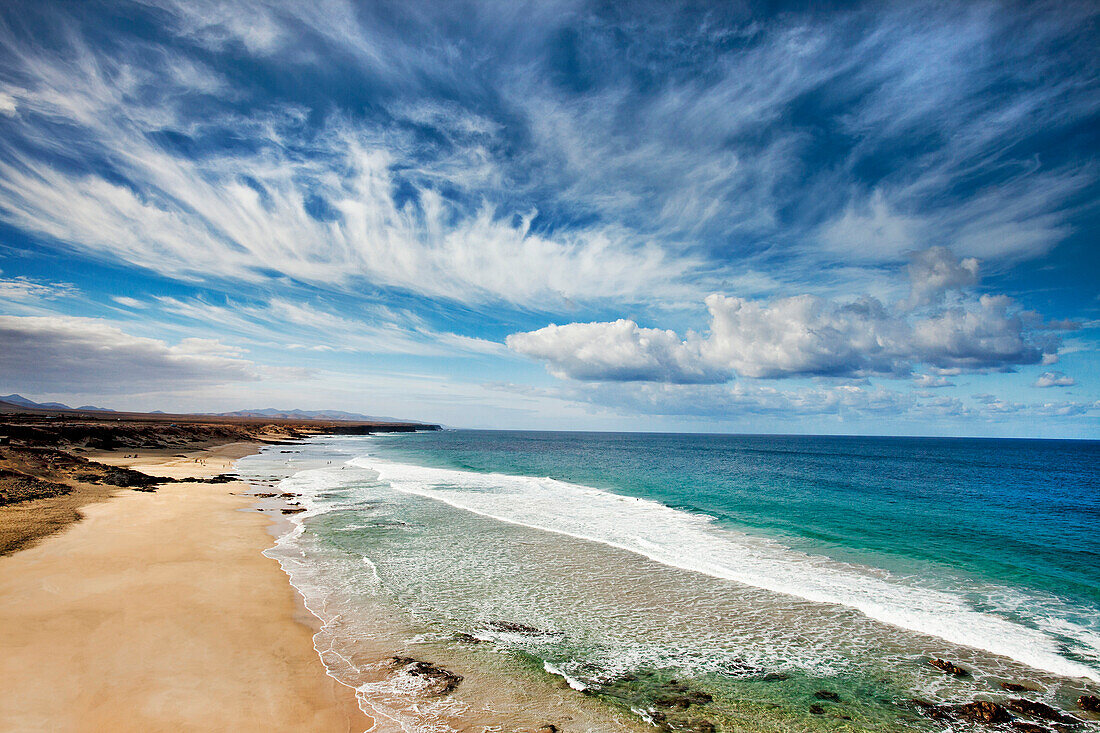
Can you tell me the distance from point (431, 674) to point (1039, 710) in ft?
37.7

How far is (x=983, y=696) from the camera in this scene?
30.6ft

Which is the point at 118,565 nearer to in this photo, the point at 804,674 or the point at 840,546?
the point at 804,674

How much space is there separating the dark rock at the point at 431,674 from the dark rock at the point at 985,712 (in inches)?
A: 372

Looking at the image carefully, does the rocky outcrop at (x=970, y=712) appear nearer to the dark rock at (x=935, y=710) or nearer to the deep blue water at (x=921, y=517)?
the dark rock at (x=935, y=710)

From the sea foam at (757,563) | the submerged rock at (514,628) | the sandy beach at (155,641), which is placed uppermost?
the sandy beach at (155,641)

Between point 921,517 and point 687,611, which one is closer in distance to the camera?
point 687,611

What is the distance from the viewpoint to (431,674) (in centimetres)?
933

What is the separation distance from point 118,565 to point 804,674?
18.6 m

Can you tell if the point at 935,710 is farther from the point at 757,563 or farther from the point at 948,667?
the point at 757,563

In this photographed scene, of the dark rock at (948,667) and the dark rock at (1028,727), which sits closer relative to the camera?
the dark rock at (1028,727)

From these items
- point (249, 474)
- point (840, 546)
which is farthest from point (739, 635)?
point (249, 474)

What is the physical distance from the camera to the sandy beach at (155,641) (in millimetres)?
7551

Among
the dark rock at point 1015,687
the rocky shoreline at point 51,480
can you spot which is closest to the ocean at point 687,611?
the dark rock at point 1015,687

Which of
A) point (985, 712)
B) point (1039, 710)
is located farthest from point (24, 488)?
point (1039, 710)
